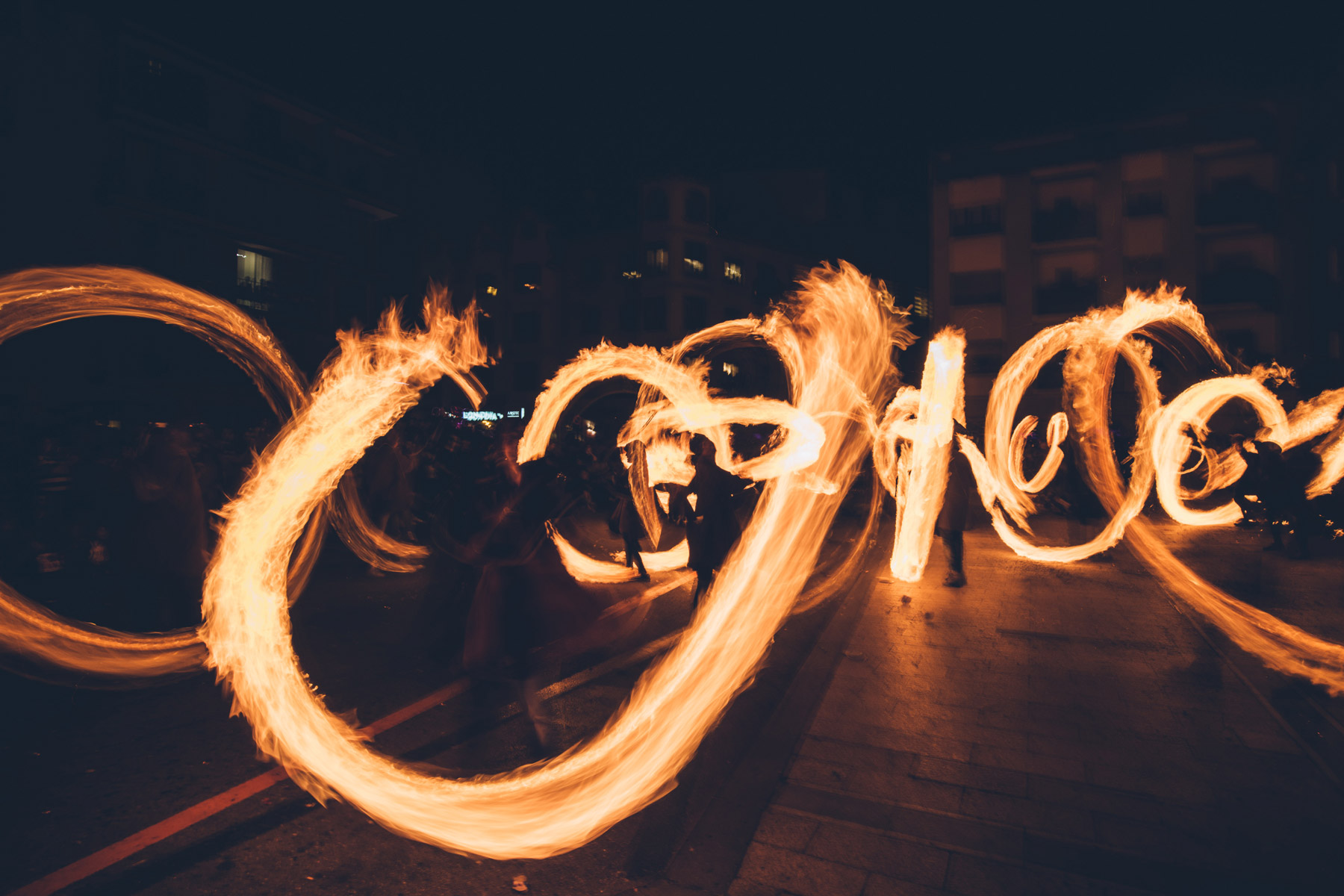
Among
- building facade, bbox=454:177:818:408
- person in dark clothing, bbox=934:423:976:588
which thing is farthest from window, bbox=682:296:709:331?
person in dark clothing, bbox=934:423:976:588

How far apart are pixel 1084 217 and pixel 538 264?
29.0 meters

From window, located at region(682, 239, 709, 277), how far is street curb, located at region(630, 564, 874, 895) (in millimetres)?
37664

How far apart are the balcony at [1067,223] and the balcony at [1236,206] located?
161 inches

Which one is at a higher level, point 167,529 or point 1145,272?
point 1145,272

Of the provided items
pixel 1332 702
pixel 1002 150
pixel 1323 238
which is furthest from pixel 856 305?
pixel 1323 238

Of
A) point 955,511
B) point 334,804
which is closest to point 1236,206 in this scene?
point 955,511

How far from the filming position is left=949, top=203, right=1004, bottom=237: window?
1400 inches

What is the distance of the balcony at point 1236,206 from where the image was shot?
30.8 m

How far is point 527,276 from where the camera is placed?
1704 inches

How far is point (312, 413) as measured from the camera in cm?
670

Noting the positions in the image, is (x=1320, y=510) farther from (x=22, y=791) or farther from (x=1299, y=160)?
(x=1299, y=160)

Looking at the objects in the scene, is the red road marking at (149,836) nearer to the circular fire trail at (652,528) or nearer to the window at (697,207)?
the circular fire trail at (652,528)

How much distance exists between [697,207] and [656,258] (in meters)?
3.99

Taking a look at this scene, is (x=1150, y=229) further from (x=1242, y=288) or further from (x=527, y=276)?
(x=527, y=276)
